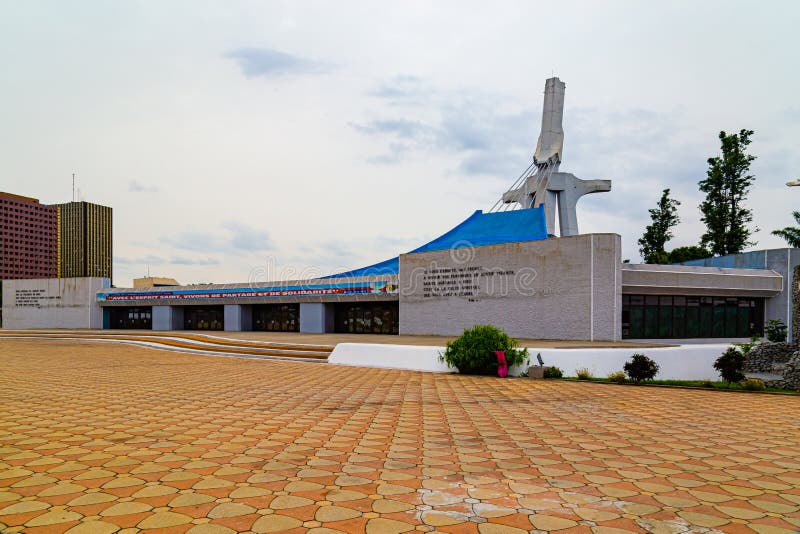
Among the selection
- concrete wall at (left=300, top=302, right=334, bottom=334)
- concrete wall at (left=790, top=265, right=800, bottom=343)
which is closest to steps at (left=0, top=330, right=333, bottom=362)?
concrete wall at (left=300, top=302, right=334, bottom=334)

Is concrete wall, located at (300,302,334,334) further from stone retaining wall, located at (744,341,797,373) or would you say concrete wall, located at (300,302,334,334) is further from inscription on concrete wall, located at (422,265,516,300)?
stone retaining wall, located at (744,341,797,373)

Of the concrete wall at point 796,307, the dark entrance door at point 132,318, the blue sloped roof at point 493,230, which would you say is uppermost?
the blue sloped roof at point 493,230

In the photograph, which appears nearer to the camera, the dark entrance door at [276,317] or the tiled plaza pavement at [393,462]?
the tiled plaza pavement at [393,462]

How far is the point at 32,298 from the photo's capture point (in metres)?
43.8

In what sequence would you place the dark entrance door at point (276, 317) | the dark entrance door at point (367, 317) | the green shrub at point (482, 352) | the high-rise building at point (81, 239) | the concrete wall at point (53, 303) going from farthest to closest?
the high-rise building at point (81, 239) < the concrete wall at point (53, 303) < the dark entrance door at point (276, 317) < the dark entrance door at point (367, 317) < the green shrub at point (482, 352)

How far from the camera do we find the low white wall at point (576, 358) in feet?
43.7

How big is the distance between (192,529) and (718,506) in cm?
387

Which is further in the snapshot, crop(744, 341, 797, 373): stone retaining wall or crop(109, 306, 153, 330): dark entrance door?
crop(109, 306, 153, 330): dark entrance door

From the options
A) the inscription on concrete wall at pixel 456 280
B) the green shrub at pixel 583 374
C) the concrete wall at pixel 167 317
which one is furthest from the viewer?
the concrete wall at pixel 167 317

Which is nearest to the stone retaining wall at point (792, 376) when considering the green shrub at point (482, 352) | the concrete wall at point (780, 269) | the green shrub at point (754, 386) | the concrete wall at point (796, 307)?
the green shrub at point (754, 386)

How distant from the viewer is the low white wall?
524 inches

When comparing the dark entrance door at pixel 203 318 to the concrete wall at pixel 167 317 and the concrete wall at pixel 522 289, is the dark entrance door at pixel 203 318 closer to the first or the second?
the concrete wall at pixel 167 317

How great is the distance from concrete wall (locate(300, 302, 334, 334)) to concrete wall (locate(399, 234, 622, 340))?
658cm

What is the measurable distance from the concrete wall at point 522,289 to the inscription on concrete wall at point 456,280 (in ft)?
0.15
